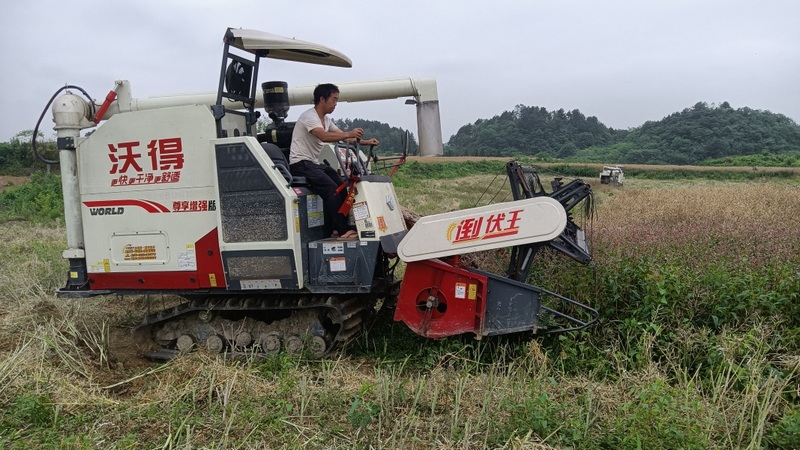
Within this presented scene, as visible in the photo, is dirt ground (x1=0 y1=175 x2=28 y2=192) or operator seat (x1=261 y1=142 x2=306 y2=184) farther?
dirt ground (x1=0 y1=175 x2=28 y2=192)

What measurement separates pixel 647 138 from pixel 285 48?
57337 mm

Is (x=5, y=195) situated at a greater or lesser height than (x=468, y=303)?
greater

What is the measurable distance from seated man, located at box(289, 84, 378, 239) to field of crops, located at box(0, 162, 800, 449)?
4.13 ft

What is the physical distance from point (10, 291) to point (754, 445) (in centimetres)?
800

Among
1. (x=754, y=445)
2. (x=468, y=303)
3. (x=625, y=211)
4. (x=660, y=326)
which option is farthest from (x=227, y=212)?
(x=625, y=211)

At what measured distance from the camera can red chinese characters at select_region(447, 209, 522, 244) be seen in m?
4.88

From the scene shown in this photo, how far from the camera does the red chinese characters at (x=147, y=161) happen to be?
17.8 feet

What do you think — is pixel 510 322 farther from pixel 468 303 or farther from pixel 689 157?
pixel 689 157

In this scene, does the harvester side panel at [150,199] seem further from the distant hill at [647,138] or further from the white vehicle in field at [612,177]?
the distant hill at [647,138]

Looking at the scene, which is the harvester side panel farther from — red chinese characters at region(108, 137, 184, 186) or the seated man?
the seated man

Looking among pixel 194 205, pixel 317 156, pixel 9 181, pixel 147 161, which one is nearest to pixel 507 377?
pixel 317 156

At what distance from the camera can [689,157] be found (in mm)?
51062

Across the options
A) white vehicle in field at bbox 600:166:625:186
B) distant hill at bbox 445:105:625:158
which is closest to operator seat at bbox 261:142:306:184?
white vehicle in field at bbox 600:166:625:186

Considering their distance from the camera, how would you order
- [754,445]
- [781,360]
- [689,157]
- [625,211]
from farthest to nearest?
[689,157], [625,211], [781,360], [754,445]
